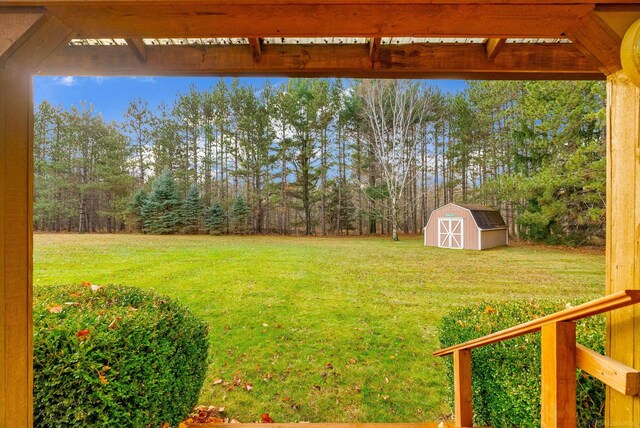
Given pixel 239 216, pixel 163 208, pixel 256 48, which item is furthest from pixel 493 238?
pixel 163 208

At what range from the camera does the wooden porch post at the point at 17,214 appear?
80 cm

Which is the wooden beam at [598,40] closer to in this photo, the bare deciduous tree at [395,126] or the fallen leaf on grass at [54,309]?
the fallen leaf on grass at [54,309]

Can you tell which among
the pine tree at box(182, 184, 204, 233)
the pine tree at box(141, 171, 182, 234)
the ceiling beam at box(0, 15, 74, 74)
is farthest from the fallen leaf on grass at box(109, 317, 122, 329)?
the pine tree at box(141, 171, 182, 234)

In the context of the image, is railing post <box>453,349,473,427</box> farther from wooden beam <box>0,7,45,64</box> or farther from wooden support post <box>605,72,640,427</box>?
wooden beam <box>0,7,45,64</box>

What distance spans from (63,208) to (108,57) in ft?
25.6

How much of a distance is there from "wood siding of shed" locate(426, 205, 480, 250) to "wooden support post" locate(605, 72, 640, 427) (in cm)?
582

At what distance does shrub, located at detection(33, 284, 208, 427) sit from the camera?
94 centimetres

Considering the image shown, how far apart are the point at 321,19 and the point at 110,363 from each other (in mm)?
1522

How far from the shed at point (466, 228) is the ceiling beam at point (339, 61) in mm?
5235

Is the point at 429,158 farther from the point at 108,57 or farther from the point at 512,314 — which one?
the point at 108,57

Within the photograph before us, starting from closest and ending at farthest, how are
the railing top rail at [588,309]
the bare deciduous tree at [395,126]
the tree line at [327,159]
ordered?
the railing top rail at [588,309], the tree line at [327,159], the bare deciduous tree at [395,126]

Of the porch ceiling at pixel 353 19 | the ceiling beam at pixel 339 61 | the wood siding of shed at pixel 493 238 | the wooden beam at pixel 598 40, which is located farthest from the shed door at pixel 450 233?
the wooden beam at pixel 598 40

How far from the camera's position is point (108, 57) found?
142 centimetres

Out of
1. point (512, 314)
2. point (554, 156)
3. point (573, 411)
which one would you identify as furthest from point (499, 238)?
point (573, 411)
